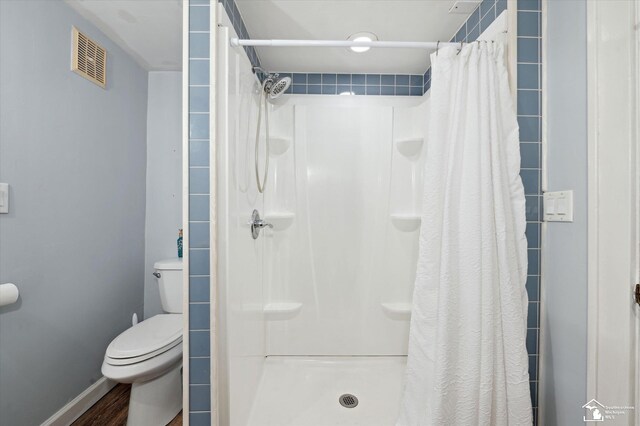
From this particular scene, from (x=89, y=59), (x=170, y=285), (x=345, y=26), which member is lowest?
(x=170, y=285)

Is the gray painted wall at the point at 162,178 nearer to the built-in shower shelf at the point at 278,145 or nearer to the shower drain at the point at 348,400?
the built-in shower shelf at the point at 278,145

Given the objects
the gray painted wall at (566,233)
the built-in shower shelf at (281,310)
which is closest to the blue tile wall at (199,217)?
the built-in shower shelf at (281,310)

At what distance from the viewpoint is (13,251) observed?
1.26m

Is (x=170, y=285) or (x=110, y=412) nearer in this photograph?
(x=110, y=412)

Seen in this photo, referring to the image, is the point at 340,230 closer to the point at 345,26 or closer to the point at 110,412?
the point at 345,26

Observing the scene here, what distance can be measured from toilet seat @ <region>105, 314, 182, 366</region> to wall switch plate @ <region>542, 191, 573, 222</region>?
1.80 meters

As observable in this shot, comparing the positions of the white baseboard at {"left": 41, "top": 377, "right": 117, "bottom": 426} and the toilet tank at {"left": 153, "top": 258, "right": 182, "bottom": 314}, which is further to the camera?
the toilet tank at {"left": 153, "top": 258, "right": 182, "bottom": 314}

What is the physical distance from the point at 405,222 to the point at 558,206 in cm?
93

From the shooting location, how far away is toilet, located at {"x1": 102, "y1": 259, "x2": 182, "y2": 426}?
1.34m

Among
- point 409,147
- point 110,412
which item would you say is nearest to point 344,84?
point 409,147

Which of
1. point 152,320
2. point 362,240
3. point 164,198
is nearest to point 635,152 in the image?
point 362,240

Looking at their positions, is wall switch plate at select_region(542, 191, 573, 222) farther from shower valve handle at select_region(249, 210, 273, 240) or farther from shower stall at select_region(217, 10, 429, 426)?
shower valve handle at select_region(249, 210, 273, 240)

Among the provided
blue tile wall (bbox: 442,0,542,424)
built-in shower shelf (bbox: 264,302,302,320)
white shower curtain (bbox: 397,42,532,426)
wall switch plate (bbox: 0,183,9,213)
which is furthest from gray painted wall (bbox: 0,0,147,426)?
blue tile wall (bbox: 442,0,542,424)

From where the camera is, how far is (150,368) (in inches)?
53.7
